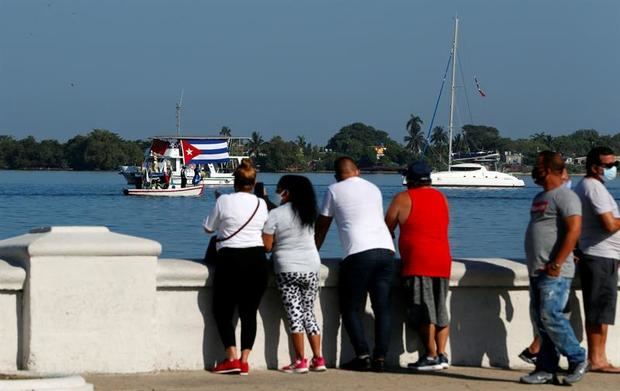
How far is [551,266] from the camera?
822cm

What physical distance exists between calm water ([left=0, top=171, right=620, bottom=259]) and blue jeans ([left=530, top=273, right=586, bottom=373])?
29128 mm

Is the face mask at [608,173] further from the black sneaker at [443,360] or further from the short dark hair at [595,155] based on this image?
the black sneaker at [443,360]

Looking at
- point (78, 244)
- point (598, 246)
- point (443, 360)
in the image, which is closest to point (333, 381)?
point (443, 360)

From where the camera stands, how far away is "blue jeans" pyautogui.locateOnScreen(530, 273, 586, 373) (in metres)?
8.27

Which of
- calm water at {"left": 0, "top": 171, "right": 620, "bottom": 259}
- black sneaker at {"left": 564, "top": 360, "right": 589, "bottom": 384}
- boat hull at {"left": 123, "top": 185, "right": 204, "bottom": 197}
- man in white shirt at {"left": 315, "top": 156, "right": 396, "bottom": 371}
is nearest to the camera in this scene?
black sneaker at {"left": 564, "top": 360, "right": 589, "bottom": 384}

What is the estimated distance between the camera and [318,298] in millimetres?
8953

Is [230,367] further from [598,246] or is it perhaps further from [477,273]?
[598,246]

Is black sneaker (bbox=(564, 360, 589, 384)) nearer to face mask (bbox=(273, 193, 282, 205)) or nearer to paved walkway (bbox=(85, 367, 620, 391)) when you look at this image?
paved walkway (bbox=(85, 367, 620, 391))

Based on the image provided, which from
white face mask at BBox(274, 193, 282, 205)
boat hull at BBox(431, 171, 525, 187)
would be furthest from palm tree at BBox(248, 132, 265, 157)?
white face mask at BBox(274, 193, 282, 205)

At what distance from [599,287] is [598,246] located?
0.94 feet

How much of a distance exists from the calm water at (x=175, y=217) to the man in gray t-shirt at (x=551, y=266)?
29.1 m

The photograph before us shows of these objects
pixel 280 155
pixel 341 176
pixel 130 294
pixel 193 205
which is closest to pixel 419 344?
pixel 341 176

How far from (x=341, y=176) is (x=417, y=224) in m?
0.64

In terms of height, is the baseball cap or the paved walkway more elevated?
the baseball cap
